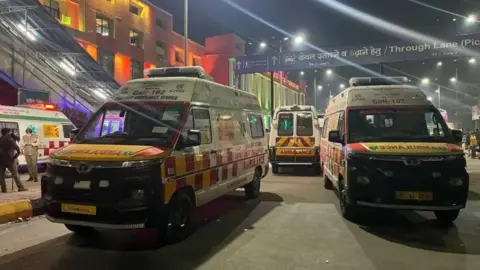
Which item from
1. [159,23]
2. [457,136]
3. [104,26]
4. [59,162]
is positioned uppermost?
[159,23]

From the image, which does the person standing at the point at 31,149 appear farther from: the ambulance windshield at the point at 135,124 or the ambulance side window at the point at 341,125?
the ambulance side window at the point at 341,125

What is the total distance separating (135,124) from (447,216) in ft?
18.6

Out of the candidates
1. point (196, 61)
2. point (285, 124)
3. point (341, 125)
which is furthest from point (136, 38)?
point (341, 125)

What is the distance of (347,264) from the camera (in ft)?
17.0

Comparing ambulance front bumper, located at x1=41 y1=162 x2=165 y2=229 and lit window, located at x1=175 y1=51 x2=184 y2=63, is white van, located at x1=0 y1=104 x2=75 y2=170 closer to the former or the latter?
ambulance front bumper, located at x1=41 y1=162 x2=165 y2=229

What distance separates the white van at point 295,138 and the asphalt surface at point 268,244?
642 cm

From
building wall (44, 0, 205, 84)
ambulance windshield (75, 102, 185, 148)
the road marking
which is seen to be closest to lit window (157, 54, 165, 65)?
building wall (44, 0, 205, 84)

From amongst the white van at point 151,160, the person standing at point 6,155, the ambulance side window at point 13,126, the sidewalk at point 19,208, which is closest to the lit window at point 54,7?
the ambulance side window at point 13,126

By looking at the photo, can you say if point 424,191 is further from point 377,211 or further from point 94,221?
point 94,221

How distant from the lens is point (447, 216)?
7.24 m

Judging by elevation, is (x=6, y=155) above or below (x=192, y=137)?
below

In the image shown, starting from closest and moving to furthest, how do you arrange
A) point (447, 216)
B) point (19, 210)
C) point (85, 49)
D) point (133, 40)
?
point (447, 216) < point (19, 210) < point (85, 49) < point (133, 40)

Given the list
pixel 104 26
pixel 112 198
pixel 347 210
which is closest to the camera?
pixel 112 198

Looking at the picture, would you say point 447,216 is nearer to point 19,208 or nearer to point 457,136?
point 457,136
